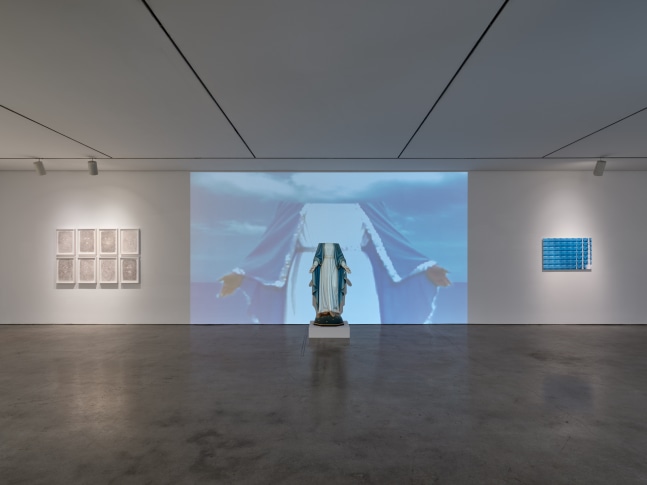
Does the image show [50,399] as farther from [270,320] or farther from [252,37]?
[270,320]

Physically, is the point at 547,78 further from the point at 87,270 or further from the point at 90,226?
the point at 87,270

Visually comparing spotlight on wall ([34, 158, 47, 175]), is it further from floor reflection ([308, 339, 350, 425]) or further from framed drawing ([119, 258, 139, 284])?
floor reflection ([308, 339, 350, 425])

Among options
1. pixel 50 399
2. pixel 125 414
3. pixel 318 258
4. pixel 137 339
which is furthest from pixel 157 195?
pixel 125 414

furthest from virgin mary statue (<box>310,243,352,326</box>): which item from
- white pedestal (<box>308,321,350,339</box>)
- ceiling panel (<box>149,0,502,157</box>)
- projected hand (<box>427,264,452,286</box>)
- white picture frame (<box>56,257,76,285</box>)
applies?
white picture frame (<box>56,257,76,285</box>)

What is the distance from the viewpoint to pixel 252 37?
9.06ft

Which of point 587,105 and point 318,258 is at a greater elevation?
point 587,105

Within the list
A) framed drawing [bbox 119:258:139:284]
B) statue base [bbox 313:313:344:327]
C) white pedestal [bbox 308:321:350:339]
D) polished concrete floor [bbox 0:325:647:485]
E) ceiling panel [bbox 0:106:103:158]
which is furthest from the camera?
framed drawing [bbox 119:258:139:284]

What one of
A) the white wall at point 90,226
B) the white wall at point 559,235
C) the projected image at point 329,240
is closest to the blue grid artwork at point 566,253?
the white wall at point 559,235

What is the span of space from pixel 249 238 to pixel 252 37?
5150mm

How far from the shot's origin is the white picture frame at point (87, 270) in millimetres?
7547

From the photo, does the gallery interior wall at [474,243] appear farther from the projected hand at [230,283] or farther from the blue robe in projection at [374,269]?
the blue robe in projection at [374,269]

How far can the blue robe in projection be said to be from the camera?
25.1ft

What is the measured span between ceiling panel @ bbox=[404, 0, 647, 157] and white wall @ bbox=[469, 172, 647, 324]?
2.17 metres

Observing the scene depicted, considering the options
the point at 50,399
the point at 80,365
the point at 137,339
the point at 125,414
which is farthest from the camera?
the point at 137,339
